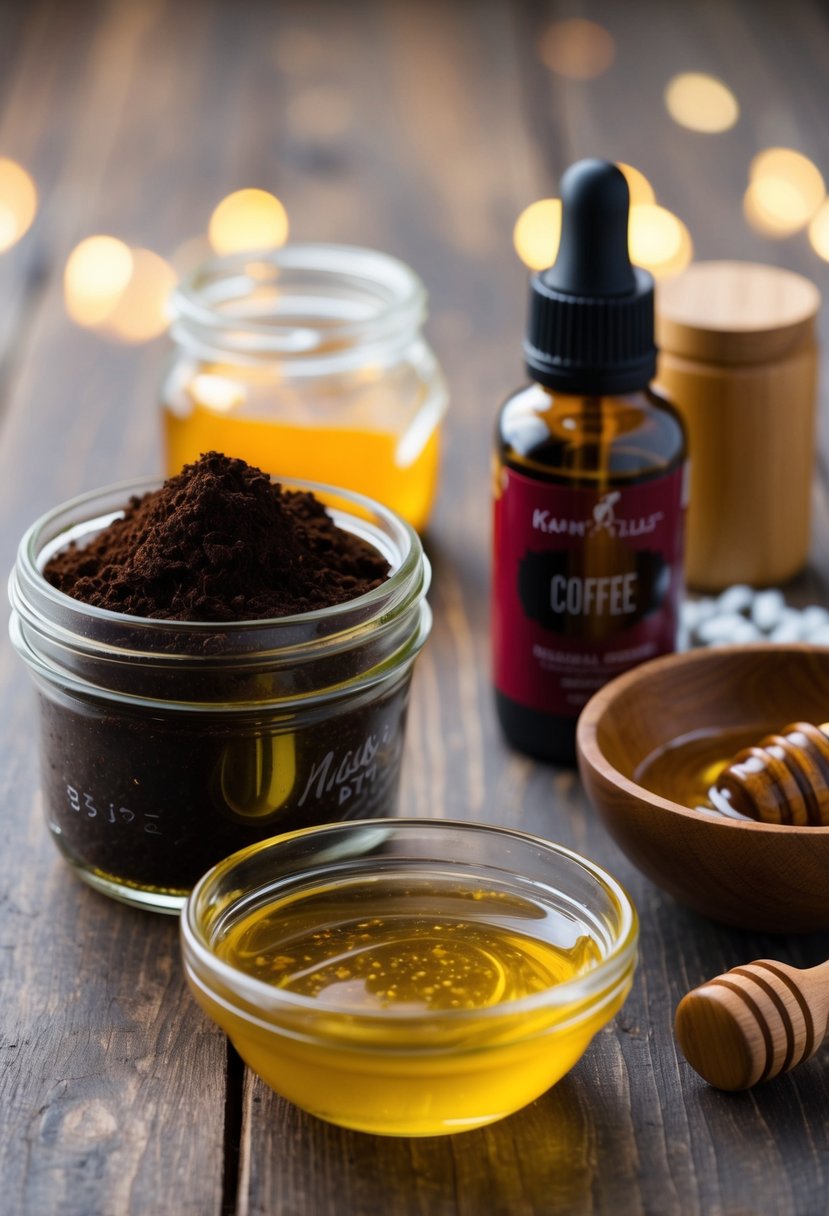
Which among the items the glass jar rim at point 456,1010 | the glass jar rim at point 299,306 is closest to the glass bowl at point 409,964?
the glass jar rim at point 456,1010

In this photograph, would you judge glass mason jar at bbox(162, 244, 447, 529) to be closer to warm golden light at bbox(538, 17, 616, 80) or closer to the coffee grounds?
the coffee grounds

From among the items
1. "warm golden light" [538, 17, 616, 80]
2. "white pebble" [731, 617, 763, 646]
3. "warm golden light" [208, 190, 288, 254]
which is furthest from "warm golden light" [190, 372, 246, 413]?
"warm golden light" [538, 17, 616, 80]

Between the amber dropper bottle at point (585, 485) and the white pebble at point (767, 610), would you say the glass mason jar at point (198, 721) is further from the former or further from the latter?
the white pebble at point (767, 610)

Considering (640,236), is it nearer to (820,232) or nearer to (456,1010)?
(820,232)

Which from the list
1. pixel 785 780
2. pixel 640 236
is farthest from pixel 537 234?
pixel 785 780

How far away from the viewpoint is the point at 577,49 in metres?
2.18

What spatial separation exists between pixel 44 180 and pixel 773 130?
888 millimetres

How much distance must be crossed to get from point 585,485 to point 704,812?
22 cm

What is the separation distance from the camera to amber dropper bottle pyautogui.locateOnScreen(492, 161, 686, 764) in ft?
2.81

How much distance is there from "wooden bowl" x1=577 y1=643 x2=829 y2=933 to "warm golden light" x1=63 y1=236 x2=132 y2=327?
853 millimetres

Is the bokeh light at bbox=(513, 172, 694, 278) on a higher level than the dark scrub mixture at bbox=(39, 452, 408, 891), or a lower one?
lower

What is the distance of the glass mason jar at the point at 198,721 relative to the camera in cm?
73

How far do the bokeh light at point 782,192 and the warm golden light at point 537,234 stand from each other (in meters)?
0.22

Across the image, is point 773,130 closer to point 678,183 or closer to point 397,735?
point 678,183
